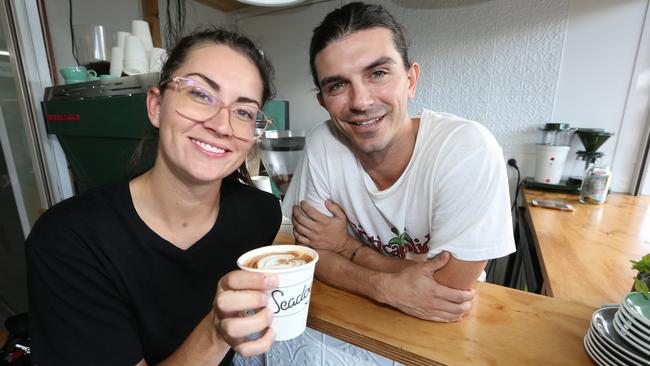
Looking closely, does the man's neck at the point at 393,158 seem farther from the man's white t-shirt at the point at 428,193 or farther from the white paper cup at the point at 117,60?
the white paper cup at the point at 117,60

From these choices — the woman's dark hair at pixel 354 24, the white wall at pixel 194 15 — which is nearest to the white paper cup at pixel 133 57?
the woman's dark hair at pixel 354 24

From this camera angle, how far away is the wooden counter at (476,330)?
59 cm

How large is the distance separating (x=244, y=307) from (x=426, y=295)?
428 millimetres

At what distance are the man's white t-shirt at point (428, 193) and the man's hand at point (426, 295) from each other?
58 millimetres


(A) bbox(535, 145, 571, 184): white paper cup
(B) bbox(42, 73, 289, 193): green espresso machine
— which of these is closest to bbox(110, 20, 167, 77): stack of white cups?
(B) bbox(42, 73, 289, 193): green espresso machine

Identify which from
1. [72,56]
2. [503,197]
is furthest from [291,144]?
[72,56]

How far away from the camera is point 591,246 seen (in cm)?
127

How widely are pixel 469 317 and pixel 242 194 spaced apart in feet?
2.41

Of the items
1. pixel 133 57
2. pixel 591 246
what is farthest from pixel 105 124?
pixel 591 246

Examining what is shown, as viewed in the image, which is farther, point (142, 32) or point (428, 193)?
point (142, 32)

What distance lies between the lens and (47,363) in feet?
2.04

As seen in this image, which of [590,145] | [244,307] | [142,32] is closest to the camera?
[244,307]

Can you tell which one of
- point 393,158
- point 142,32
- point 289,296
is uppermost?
point 142,32

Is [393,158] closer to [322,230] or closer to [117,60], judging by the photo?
[322,230]
